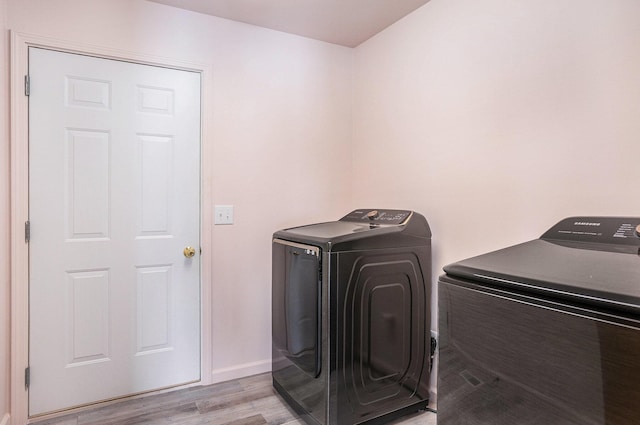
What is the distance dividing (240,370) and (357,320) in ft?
3.71

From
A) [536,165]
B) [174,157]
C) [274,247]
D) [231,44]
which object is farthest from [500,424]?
[231,44]

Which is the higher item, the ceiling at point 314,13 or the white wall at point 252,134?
the ceiling at point 314,13

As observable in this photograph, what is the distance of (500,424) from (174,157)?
2135mm

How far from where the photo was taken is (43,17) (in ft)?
6.52

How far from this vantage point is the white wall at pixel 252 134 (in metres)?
2.31

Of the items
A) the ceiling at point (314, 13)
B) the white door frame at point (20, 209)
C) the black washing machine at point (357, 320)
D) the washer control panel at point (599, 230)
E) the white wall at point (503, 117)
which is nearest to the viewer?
the washer control panel at point (599, 230)

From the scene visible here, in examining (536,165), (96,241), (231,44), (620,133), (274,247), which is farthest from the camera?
(231,44)

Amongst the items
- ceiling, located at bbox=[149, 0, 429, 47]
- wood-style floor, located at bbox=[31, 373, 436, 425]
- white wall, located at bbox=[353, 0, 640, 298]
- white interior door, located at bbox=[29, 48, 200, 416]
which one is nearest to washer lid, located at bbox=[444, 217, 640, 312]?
white wall, located at bbox=[353, 0, 640, 298]

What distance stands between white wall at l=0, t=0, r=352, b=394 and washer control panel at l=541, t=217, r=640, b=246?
1665 millimetres

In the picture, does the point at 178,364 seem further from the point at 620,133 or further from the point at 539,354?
the point at 620,133

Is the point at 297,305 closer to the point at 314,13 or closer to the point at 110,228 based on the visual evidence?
the point at 110,228

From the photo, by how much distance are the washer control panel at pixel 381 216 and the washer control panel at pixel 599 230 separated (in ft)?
2.45

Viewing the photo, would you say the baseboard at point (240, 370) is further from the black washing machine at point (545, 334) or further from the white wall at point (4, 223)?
the black washing machine at point (545, 334)

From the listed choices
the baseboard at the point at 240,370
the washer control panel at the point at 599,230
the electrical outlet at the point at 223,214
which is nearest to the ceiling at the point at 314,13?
the electrical outlet at the point at 223,214
